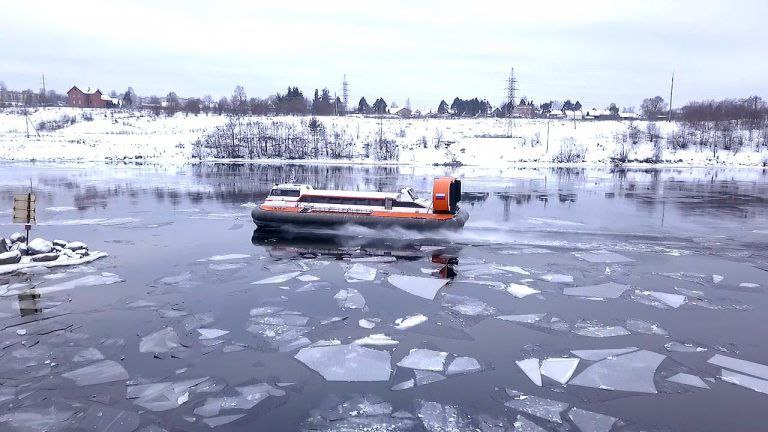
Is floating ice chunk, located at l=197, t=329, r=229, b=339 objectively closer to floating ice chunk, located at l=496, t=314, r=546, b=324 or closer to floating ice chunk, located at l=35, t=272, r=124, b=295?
floating ice chunk, located at l=35, t=272, r=124, b=295

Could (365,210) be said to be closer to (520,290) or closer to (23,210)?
(520,290)

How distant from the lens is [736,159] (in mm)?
62500

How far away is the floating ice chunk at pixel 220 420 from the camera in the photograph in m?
7.73

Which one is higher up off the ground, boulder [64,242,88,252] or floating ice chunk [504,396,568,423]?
boulder [64,242,88,252]

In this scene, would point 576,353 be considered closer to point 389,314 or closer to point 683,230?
point 389,314

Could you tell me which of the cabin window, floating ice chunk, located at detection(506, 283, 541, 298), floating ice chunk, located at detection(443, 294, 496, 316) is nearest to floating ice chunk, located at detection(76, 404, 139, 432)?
floating ice chunk, located at detection(443, 294, 496, 316)

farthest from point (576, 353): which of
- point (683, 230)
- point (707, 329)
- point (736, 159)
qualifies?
point (736, 159)

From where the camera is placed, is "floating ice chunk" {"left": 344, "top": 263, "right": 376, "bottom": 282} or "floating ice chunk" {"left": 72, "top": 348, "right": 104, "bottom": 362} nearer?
"floating ice chunk" {"left": 72, "top": 348, "right": 104, "bottom": 362}

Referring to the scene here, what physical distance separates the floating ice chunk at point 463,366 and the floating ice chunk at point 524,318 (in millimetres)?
2247

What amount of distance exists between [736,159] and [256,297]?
65621 millimetres

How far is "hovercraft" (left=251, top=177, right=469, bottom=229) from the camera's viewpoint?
805 inches

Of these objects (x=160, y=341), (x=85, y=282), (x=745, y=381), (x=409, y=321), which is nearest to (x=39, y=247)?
(x=85, y=282)

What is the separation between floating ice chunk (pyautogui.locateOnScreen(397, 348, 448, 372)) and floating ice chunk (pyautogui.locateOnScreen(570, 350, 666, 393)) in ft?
7.15

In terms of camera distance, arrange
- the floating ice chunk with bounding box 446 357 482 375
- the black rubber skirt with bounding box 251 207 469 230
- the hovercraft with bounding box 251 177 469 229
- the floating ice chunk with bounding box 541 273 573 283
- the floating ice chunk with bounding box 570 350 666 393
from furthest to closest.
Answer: the hovercraft with bounding box 251 177 469 229, the black rubber skirt with bounding box 251 207 469 230, the floating ice chunk with bounding box 541 273 573 283, the floating ice chunk with bounding box 446 357 482 375, the floating ice chunk with bounding box 570 350 666 393
